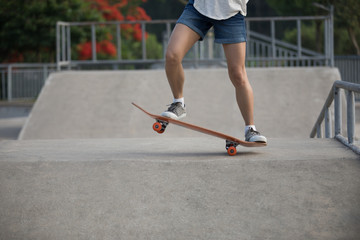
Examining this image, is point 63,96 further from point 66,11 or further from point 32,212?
point 66,11

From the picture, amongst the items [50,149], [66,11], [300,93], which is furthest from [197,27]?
[66,11]

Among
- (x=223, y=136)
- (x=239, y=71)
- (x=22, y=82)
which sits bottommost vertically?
(x=223, y=136)

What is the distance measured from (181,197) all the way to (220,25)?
5.08ft

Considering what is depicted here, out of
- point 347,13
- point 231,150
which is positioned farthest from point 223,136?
point 347,13

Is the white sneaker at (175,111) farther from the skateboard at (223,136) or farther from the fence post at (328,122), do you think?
the fence post at (328,122)

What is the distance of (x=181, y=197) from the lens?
3.79 metres

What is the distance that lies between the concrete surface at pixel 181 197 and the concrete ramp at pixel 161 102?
6.20 metres

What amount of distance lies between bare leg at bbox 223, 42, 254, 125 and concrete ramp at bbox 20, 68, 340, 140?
555 cm

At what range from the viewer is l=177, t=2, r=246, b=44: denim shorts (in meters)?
4.59

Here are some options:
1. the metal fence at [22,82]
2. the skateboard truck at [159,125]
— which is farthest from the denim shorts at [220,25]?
the metal fence at [22,82]

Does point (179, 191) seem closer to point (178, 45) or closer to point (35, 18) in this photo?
point (178, 45)

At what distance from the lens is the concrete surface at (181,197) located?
3557 mm

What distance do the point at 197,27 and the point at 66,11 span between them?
21.6m

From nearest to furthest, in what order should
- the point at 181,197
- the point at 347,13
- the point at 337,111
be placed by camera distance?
the point at 181,197 < the point at 337,111 < the point at 347,13
